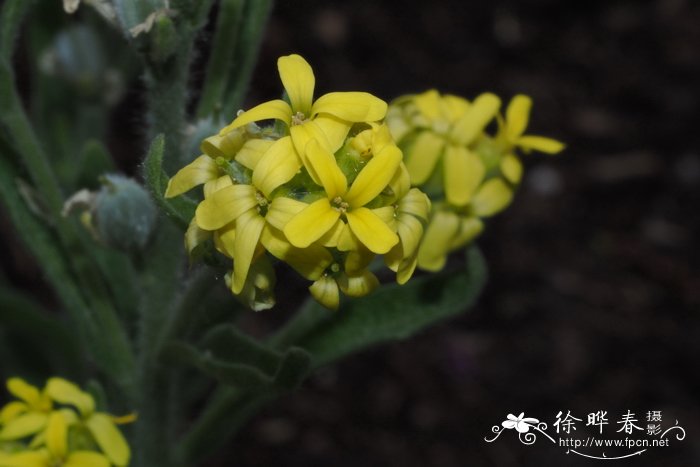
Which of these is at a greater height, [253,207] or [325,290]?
[253,207]

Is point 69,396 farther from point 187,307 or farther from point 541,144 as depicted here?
point 541,144

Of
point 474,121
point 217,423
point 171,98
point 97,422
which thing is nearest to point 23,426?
point 97,422

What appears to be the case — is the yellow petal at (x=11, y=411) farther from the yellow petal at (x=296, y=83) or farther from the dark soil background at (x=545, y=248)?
the dark soil background at (x=545, y=248)

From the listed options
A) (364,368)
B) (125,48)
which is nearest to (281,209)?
(125,48)

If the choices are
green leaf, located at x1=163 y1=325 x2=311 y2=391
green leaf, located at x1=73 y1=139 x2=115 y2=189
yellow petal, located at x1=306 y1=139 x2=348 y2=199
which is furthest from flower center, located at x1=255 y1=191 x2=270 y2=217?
green leaf, located at x1=73 y1=139 x2=115 y2=189

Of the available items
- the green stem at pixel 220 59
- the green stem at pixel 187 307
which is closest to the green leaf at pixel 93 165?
the green stem at pixel 220 59

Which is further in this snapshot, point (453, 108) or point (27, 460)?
point (453, 108)

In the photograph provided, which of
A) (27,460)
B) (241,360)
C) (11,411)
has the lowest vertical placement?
(27,460)

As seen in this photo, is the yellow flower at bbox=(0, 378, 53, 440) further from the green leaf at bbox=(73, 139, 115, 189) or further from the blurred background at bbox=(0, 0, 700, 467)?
the blurred background at bbox=(0, 0, 700, 467)
